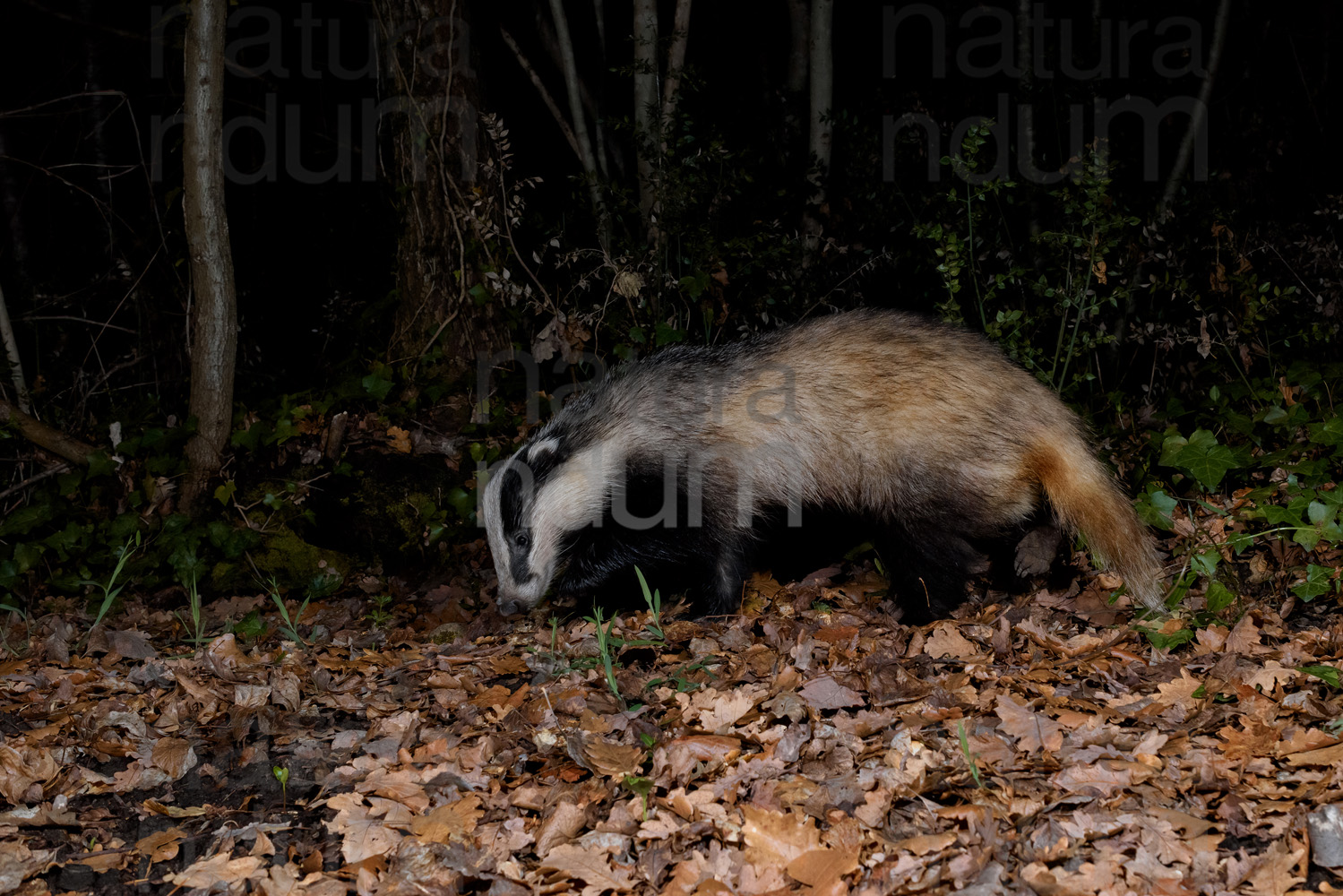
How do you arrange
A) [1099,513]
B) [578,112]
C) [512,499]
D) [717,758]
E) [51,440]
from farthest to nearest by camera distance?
→ [578,112], [51,440], [512,499], [1099,513], [717,758]

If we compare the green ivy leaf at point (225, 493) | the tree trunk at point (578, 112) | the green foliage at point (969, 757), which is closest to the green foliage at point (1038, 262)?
the tree trunk at point (578, 112)

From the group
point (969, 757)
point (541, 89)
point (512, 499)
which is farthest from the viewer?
point (541, 89)

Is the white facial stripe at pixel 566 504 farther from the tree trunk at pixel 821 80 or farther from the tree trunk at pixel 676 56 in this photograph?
the tree trunk at pixel 821 80

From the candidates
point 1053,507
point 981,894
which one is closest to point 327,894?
point 981,894

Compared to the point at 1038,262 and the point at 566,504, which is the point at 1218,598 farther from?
the point at 1038,262

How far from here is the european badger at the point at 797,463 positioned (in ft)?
15.1

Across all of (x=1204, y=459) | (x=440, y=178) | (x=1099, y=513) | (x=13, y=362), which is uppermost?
(x=440, y=178)

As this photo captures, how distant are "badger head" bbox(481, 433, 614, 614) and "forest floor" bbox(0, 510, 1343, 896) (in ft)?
1.05

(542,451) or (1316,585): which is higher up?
(542,451)

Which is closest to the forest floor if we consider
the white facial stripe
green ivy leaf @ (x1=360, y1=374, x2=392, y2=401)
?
the white facial stripe

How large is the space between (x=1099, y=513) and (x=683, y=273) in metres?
3.32

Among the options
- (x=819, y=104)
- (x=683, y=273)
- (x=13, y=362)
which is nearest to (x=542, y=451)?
(x=683, y=273)

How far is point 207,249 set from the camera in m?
5.88

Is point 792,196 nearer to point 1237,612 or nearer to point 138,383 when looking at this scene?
point 1237,612
